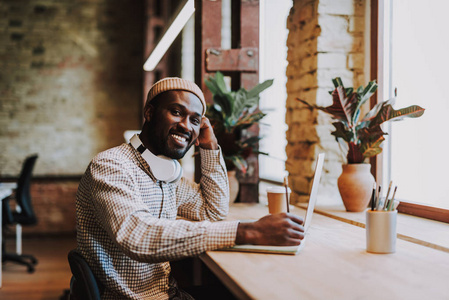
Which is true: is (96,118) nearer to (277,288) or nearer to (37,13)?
(37,13)

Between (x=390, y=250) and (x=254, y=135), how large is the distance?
1644 mm

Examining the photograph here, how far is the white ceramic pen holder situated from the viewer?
1.38 metres

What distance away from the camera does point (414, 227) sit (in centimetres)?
188

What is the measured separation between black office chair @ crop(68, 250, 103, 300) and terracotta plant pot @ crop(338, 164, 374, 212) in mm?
1244

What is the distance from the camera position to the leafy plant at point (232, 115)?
108 inches

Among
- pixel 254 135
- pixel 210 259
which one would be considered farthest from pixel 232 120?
pixel 210 259

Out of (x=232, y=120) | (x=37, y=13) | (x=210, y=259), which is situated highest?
(x=37, y=13)

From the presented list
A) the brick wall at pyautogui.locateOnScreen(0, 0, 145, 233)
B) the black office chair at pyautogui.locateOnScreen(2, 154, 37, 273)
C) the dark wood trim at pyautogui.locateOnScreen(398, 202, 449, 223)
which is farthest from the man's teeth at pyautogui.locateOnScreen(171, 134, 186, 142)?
the brick wall at pyautogui.locateOnScreen(0, 0, 145, 233)

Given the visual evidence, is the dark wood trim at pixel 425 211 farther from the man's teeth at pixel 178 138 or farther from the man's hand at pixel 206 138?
the man's teeth at pixel 178 138

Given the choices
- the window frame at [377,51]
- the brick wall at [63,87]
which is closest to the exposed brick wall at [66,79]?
the brick wall at [63,87]

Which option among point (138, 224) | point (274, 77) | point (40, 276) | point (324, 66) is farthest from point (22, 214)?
point (138, 224)

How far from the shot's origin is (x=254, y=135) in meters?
2.96

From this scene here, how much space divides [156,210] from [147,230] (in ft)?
1.35

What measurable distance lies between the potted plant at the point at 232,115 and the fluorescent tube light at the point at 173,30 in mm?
460
